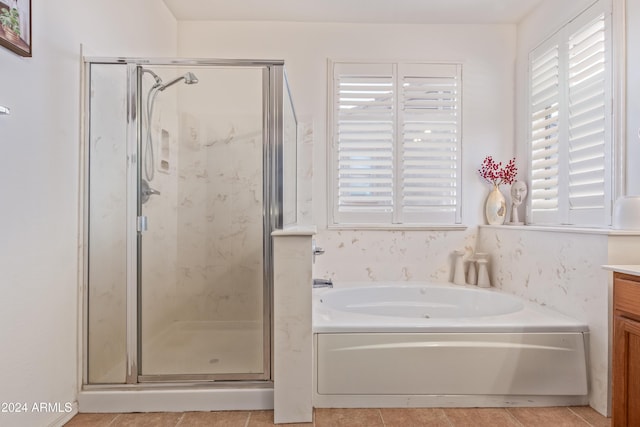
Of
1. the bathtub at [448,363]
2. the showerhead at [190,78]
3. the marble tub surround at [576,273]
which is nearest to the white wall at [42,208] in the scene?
the showerhead at [190,78]

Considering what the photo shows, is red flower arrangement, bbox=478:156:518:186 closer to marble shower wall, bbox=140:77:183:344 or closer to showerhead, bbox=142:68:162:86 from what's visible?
marble shower wall, bbox=140:77:183:344

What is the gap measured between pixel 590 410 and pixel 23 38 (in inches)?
120

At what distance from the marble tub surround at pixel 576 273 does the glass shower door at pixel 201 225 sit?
1668 millimetres

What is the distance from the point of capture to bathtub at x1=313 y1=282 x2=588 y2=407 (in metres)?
1.82

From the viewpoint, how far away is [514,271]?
8.36 feet

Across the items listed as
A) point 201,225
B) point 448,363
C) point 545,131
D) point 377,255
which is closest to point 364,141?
point 377,255

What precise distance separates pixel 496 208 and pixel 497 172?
298 mm

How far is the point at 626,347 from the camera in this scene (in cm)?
144

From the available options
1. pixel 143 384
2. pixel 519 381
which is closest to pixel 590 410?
pixel 519 381

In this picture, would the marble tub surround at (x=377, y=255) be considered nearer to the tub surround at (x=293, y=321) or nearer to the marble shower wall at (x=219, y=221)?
the marble shower wall at (x=219, y=221)

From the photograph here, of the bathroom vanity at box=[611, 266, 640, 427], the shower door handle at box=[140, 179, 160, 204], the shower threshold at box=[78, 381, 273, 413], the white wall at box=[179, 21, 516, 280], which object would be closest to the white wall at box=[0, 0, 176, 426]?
the shower threshold at box=[78, 381, 273, 413]

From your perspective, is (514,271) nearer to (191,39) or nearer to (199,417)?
(199,417)

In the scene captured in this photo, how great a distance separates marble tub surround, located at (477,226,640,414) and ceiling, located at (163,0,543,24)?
172cm

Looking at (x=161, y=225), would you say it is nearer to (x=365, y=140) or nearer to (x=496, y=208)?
(x=365, y=140)
